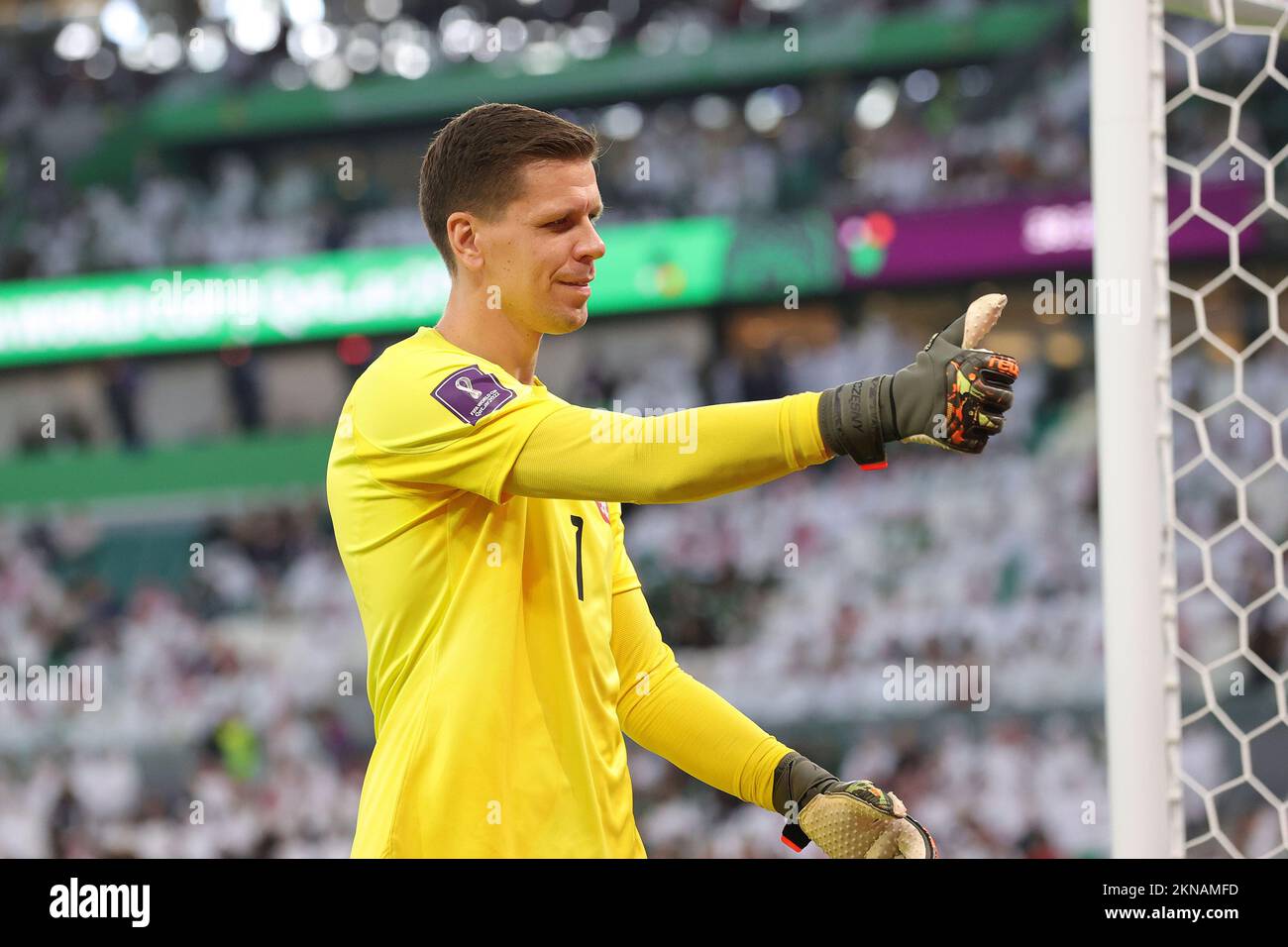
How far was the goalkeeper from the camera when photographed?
2.05 metres

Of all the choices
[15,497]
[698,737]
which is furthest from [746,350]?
[698,737]

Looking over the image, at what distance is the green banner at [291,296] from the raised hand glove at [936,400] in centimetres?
1123

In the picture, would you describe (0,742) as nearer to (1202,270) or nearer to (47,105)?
(47,105)

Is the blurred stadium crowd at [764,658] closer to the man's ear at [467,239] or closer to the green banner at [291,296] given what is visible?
the green banner at [291,296]

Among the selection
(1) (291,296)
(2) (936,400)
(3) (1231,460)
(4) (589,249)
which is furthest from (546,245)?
(1) (291,296)

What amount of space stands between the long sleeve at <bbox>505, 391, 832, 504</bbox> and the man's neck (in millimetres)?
316

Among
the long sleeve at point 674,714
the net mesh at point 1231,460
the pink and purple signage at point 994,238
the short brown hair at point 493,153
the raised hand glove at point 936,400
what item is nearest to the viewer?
the raised hand glove at point 936,400

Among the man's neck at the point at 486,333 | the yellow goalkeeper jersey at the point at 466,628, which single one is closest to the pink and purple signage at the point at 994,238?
the man's neck at the point at 486,333

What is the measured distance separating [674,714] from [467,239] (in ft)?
2.92

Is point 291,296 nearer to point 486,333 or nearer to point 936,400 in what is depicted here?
point 486,333

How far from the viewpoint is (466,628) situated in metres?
2.17

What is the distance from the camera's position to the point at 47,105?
1599 centimetres

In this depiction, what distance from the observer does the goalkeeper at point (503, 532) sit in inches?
80.7

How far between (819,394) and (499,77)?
521 inches
